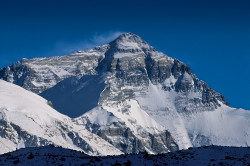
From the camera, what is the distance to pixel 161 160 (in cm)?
7681

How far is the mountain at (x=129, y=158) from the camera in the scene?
2881 inches

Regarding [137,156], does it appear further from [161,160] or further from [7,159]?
[7,159]

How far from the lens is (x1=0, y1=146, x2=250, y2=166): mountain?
73188mm

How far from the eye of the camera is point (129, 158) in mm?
77875

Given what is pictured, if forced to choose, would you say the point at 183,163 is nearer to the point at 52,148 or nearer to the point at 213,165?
the point at 213,165

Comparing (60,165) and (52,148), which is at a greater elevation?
(52,148)

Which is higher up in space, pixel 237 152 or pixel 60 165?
pixel 237 152

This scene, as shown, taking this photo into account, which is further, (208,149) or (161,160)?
(208,149)

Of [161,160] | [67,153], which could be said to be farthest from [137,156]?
[67,153]

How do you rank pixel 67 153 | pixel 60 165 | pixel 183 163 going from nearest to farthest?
pixel 60 165 → pixel 183 163 → pixel 67 153

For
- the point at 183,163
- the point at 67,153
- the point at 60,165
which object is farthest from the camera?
the point at 67,153

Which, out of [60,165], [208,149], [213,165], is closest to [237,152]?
[208,149]

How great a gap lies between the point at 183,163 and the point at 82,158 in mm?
13551

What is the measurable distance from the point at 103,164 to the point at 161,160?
339 inches
